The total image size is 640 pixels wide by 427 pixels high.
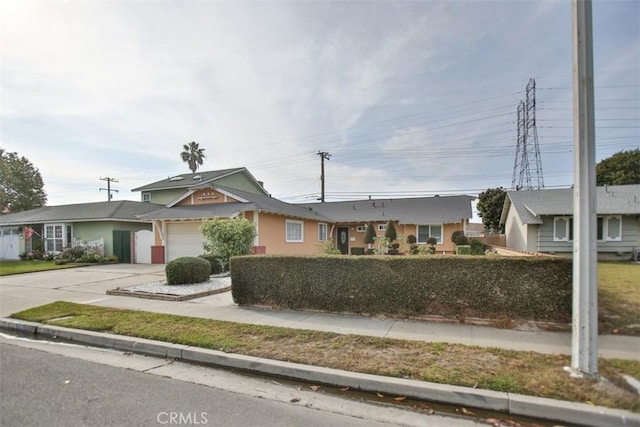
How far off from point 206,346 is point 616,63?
8143 millimetres

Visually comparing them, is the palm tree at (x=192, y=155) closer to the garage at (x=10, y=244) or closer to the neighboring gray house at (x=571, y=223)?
the garage at (x=10, y=244)

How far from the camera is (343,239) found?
27.7 meters

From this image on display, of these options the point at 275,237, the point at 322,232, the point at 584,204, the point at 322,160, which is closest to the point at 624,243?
the point at 322,232

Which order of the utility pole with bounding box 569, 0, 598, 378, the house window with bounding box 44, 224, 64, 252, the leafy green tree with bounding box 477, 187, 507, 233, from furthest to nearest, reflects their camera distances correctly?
the leafy green tree with bounding box 477, 187, 507, 233 < the house window with bounding box 44, 224, 64, 252 < the utility pole with bounding box 569, 0, 598, 378

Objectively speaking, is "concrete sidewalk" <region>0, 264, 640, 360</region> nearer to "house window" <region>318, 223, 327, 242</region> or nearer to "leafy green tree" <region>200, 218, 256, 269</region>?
"leafy green tree" <region>200, 218, 256, 269</region>

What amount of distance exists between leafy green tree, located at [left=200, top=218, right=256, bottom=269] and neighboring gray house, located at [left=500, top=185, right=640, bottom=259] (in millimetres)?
15585

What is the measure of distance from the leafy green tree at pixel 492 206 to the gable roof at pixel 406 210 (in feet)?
17.5

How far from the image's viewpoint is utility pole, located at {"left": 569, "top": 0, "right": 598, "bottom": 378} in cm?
390

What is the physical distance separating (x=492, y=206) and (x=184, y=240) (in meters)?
26.9

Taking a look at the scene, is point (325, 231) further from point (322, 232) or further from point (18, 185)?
point (18, 185)

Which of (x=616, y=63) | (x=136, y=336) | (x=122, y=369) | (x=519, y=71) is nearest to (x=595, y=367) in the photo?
(x=616, y=63)

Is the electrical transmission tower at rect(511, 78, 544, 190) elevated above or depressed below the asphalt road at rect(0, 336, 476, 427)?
above

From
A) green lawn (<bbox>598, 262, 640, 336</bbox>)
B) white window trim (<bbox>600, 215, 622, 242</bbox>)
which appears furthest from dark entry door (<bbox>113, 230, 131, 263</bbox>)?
white window trim (<bbox>600, 215, 622, 242</bbox>)

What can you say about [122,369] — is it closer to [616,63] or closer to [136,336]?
[136,336]
